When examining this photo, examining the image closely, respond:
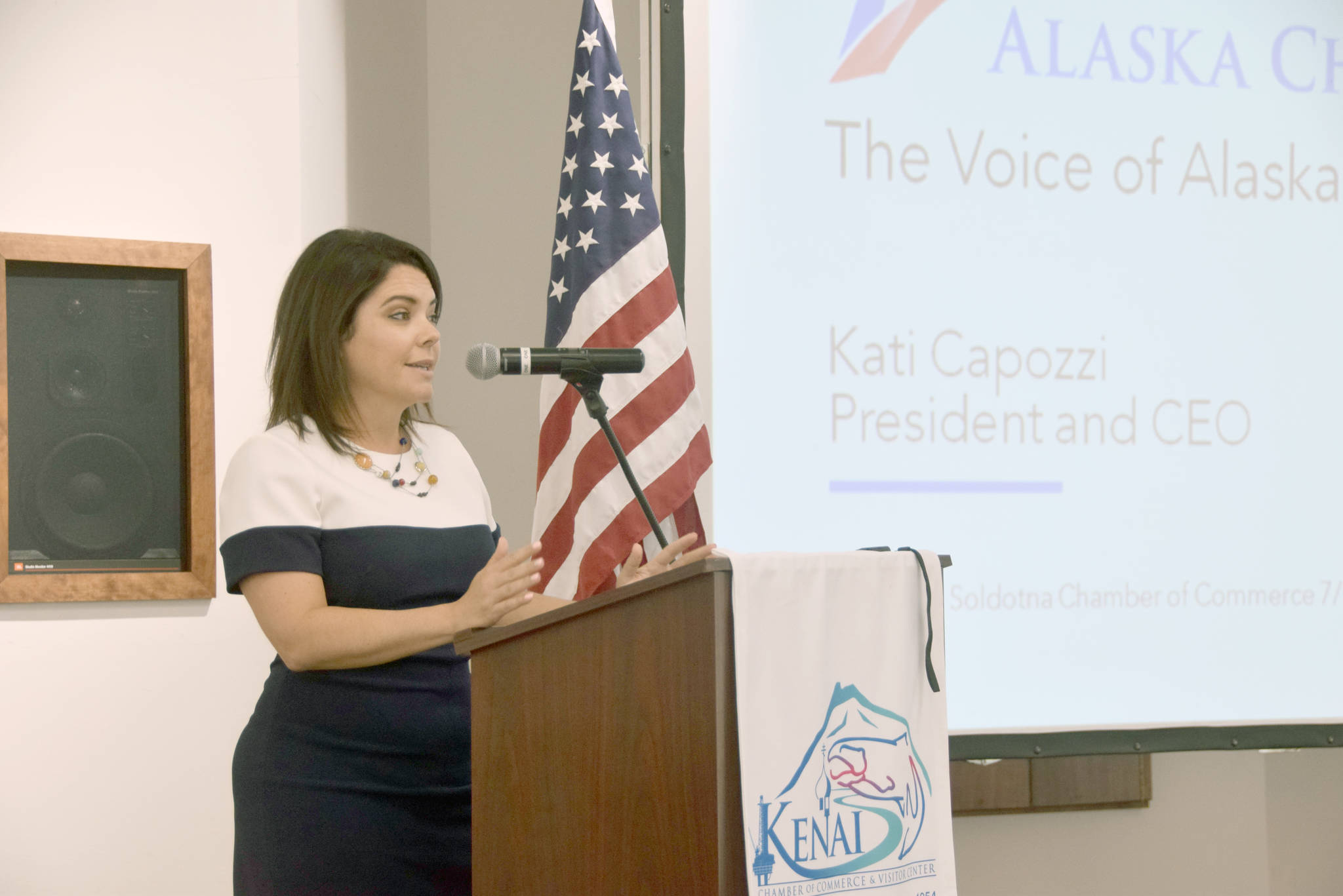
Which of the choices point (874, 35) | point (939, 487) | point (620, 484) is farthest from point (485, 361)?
point (874, 35)

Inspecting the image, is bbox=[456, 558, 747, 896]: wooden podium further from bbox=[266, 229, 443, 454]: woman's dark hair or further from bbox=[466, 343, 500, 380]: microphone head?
bbox=[266, 229, 443, 454]: woman's dark hair

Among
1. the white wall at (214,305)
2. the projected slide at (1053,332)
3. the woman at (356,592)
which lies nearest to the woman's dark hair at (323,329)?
the woman at (356,592)

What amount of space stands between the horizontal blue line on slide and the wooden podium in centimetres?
136

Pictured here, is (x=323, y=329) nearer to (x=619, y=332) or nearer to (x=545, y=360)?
(x=545, y=360)

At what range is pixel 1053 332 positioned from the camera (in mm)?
2639

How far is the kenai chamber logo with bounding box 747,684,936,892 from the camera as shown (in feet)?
3.31

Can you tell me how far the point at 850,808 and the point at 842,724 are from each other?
0.08 metres

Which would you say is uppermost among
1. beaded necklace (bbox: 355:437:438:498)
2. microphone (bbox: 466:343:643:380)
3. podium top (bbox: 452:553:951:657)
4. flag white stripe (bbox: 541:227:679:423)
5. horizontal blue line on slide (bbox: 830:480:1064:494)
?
flag white stripe (bbox: 541:227:679:423)

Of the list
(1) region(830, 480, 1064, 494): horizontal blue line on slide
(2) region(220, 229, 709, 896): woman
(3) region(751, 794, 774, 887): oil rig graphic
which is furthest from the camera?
(1) region(830, 480, 1064, 494): horizontal blue line on slide

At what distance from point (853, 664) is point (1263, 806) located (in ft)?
8.39

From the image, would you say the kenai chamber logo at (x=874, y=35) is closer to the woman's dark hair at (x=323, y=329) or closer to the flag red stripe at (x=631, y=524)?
the flag red stripe at (x=631, y=524)

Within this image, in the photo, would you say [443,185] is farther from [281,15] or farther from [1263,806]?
[1263,806]

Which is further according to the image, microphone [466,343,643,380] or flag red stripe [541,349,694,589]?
flag red stripe [541,349,694,589]

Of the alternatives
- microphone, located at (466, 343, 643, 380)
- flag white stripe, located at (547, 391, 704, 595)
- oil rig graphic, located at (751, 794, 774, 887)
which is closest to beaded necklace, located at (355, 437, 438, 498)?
microphone, located at (466, 343, 643, 380)
